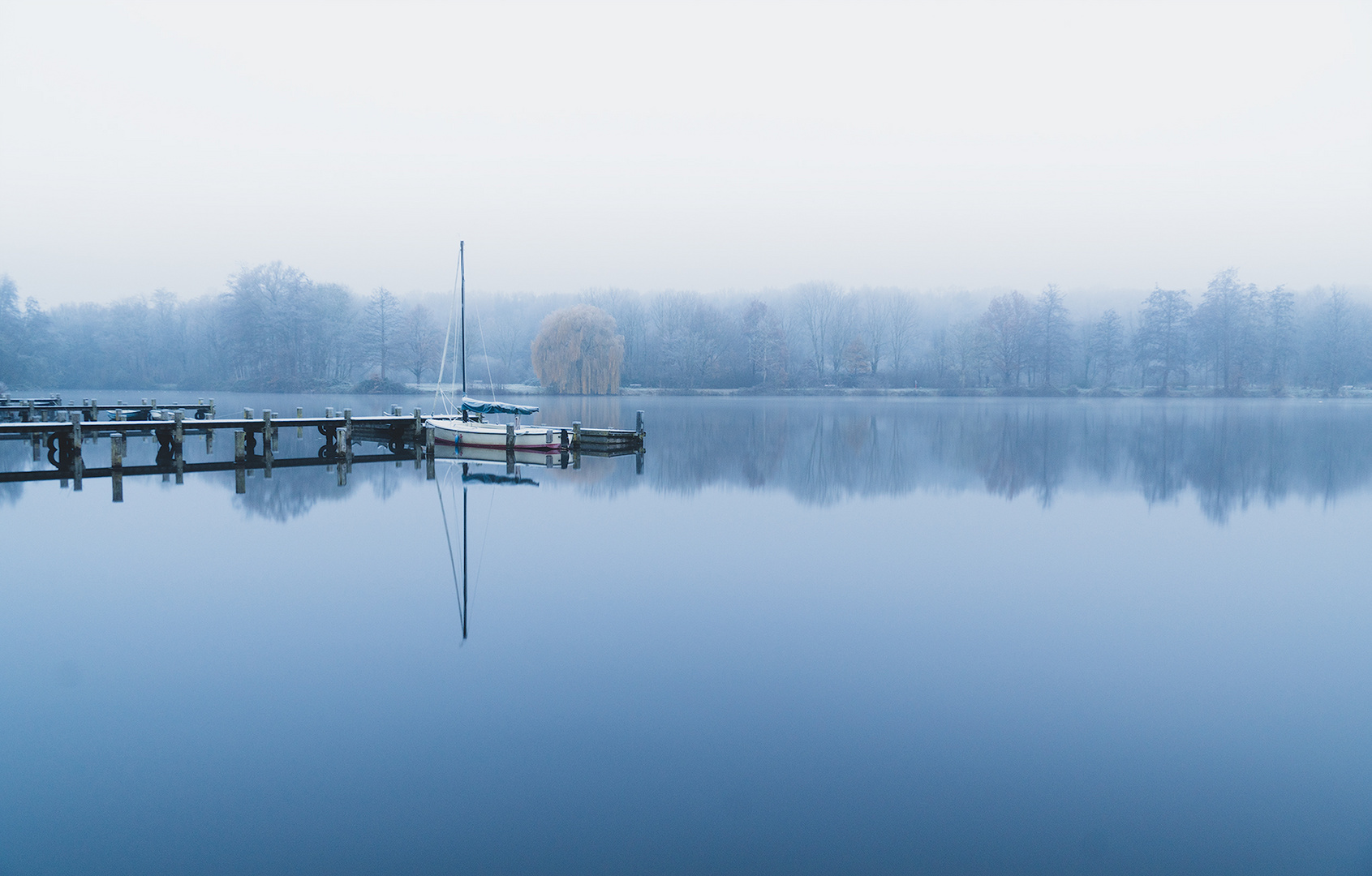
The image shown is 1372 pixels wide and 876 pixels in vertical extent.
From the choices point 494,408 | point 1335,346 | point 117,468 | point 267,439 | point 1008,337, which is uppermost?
point 1008,337

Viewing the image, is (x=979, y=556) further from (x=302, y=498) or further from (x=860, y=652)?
(x=302, y=498)

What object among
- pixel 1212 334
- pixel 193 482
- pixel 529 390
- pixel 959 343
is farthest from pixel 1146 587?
pixel 1212 334

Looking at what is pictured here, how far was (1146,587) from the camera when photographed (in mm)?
12398

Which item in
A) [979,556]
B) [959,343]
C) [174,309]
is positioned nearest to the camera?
[979,556]

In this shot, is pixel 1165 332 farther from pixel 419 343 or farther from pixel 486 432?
pixel 486 432

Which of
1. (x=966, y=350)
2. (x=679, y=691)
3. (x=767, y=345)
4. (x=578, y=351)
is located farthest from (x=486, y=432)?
(x=966, y=350)

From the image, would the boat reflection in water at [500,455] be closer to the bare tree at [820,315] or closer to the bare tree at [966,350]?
the bare tree at [820,315]

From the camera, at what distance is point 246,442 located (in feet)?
88.8

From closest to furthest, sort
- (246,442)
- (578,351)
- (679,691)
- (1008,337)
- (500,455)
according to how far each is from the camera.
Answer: (679,691), (246,442), (500,455), (578,351), (1008,337)

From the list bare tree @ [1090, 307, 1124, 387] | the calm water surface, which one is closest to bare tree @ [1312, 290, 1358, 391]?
bare tree @ [1090, 307, 1124, 387]

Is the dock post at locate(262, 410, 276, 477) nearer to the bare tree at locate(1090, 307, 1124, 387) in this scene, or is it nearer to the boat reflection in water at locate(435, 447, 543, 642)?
the boat reflection in water at locate(435, 447, 543, 642)

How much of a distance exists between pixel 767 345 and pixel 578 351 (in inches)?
999

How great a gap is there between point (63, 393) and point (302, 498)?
7857cm

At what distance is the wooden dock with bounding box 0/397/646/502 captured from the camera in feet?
75.1
